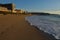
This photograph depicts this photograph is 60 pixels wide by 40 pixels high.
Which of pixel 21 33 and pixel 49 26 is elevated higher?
pixel 21 33

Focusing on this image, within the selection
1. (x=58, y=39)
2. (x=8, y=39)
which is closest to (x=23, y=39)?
(x=8, y=39)

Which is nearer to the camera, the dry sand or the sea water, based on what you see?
the dry sand

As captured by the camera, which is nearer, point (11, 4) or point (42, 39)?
point (42, 39)

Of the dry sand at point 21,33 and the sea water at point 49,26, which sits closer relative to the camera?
the dry sand at point 21,33

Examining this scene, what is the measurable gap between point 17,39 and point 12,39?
18 centimetres

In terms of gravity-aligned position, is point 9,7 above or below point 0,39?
below

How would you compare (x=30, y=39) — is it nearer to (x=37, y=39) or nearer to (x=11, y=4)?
(x=37, y=39)

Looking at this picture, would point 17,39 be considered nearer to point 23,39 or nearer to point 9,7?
point 23,39

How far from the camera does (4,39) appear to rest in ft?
16.6

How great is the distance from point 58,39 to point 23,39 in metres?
1.29

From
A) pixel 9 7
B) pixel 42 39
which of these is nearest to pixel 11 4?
pixel 9 7

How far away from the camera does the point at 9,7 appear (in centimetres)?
7344

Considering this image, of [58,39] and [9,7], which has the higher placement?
[58,39]

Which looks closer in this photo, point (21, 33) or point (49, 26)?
point (21, 33)
